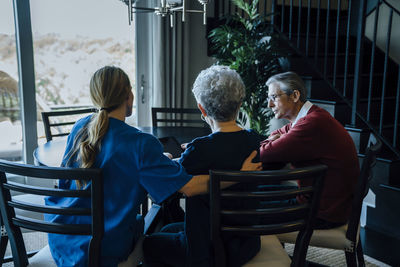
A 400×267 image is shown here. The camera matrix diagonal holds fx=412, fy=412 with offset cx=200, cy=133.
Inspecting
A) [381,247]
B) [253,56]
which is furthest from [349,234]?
[253,56]

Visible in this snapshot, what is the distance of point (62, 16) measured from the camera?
395cm

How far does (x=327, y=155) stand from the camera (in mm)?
1974

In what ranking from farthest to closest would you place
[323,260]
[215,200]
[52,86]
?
[52,86], [323,260], [215,200]

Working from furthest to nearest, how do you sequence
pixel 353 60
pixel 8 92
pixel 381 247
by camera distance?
pixel 353 60
pixel 8 92
pixel 381 247

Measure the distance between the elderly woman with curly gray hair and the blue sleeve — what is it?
81 millimetres

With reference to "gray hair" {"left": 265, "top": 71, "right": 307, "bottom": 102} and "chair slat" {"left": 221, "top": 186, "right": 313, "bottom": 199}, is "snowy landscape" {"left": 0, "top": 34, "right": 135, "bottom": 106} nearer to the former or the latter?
"gray hair" {"left": 265, "top": 71, "right": 307, "bottom": 102}

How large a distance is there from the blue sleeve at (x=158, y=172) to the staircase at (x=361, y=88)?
6.86 feet

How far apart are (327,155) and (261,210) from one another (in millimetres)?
697

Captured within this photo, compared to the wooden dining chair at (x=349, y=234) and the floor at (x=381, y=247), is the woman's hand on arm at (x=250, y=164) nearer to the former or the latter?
the wooden dining chair at (x=349, y=234)

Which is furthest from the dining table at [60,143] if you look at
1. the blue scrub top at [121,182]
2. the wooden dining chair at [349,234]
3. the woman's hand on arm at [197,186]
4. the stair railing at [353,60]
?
the stair railing at [353,60]

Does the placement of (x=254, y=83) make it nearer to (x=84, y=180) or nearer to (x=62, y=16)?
(x=62, y=16)

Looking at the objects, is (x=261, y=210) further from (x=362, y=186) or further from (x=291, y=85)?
(x=291, y=85)

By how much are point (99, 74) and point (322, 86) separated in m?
2.76

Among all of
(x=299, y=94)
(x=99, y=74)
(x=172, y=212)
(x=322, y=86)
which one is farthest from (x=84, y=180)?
(x=322, y=86)
